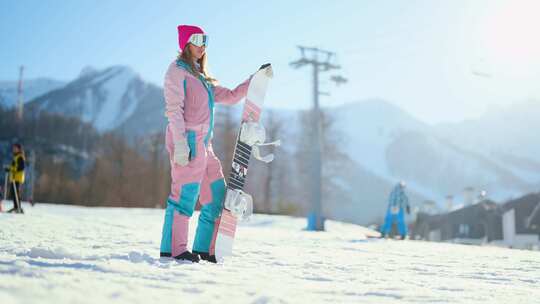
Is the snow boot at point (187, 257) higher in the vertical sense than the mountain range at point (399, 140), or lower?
lower

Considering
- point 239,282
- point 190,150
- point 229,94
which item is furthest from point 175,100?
point 239,282

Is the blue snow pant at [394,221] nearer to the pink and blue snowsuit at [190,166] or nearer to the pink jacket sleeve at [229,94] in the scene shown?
the pink jacket sleeve at [229,94]

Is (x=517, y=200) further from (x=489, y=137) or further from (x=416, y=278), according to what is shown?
(x=489, y=137)

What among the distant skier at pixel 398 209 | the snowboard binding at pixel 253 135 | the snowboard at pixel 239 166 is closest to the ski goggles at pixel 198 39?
the snowboard at pixel 239 166

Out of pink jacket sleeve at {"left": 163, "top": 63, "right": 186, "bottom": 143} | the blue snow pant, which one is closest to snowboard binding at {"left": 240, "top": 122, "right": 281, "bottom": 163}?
pink jacket sleeve at {"left": 163, "top": 63, "right": 186, "bottom": 143}

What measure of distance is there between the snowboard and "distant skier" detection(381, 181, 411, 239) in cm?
1019

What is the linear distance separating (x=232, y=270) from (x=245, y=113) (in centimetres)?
141

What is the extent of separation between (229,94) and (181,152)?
2.84 feet

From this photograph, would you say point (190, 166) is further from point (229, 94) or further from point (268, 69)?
point (268, 69)

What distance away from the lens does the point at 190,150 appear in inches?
144

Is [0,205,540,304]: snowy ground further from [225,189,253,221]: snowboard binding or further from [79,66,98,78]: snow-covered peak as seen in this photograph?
[79,66,98,78]: snow-covered peak

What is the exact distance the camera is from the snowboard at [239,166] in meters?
3.92

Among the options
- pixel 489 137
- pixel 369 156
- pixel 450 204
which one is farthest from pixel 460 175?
pixel 450 204

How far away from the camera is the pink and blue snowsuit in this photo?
3639mm
